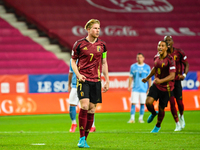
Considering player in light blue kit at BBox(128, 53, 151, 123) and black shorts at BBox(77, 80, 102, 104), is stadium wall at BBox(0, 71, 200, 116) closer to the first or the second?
player in light blue kit at BBox(128, 53, 151, 123)

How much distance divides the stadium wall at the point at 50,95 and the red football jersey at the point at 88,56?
352 inches

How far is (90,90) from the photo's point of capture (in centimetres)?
609

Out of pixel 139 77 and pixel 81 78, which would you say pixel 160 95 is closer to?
pixel 81 78

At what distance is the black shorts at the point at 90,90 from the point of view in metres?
5.98

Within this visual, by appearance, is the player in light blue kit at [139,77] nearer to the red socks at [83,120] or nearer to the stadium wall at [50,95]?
the stadium wall at [50,95]

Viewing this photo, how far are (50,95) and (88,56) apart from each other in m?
9.08

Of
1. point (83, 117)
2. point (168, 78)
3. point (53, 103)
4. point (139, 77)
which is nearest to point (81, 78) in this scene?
point (83, 117)

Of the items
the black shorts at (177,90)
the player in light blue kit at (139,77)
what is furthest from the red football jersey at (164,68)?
the player in light blue kit at (139,77)

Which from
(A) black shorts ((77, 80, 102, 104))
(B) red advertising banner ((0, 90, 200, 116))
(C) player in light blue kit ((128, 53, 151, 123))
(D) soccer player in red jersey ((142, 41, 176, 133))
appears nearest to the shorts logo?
(B) red advertising banner ((0, 90, 200, 116))

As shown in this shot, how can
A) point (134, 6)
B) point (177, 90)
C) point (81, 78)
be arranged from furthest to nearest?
point (134, 6), point (177, 90), point (81, 78)

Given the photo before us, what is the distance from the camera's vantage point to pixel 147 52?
69.5ft

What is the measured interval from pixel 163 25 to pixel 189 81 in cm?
595

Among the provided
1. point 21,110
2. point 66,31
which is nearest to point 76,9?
point 66,31

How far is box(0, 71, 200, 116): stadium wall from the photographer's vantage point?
14.6m
